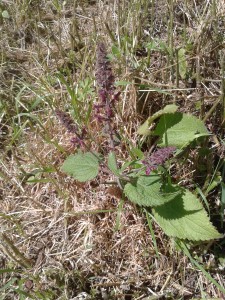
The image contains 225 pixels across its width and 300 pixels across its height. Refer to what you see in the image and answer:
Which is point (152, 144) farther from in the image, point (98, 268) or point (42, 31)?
point (42, 31)

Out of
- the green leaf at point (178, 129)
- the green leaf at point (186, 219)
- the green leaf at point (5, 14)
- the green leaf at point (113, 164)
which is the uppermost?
the green leaf at point (5, 14)

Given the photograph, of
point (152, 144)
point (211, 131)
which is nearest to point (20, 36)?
point (152, 144)

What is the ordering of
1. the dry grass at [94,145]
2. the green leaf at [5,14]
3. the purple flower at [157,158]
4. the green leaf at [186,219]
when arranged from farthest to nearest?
1. the green leaf at [5,14]
2. the dry grass at [94,145]
3. the green leaf at [186,219]
4. the purple flower at [157,158]

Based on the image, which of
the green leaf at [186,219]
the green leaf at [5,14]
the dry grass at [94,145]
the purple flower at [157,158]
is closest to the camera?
the purple flower at [157,158]

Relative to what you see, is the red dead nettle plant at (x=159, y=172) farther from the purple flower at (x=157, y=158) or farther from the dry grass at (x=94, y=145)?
the dry grass at (x=94, y=145)

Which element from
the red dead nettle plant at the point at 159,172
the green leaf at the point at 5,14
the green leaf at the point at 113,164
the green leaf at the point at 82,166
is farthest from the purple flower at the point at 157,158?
the green leaf at the point at 5,14

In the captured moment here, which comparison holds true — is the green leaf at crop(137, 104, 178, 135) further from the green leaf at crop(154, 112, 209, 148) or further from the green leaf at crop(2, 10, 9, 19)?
the green leaf at crop(2, 10, 9, 19)

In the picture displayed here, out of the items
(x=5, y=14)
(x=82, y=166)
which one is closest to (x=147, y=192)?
(x=82, y=166)
